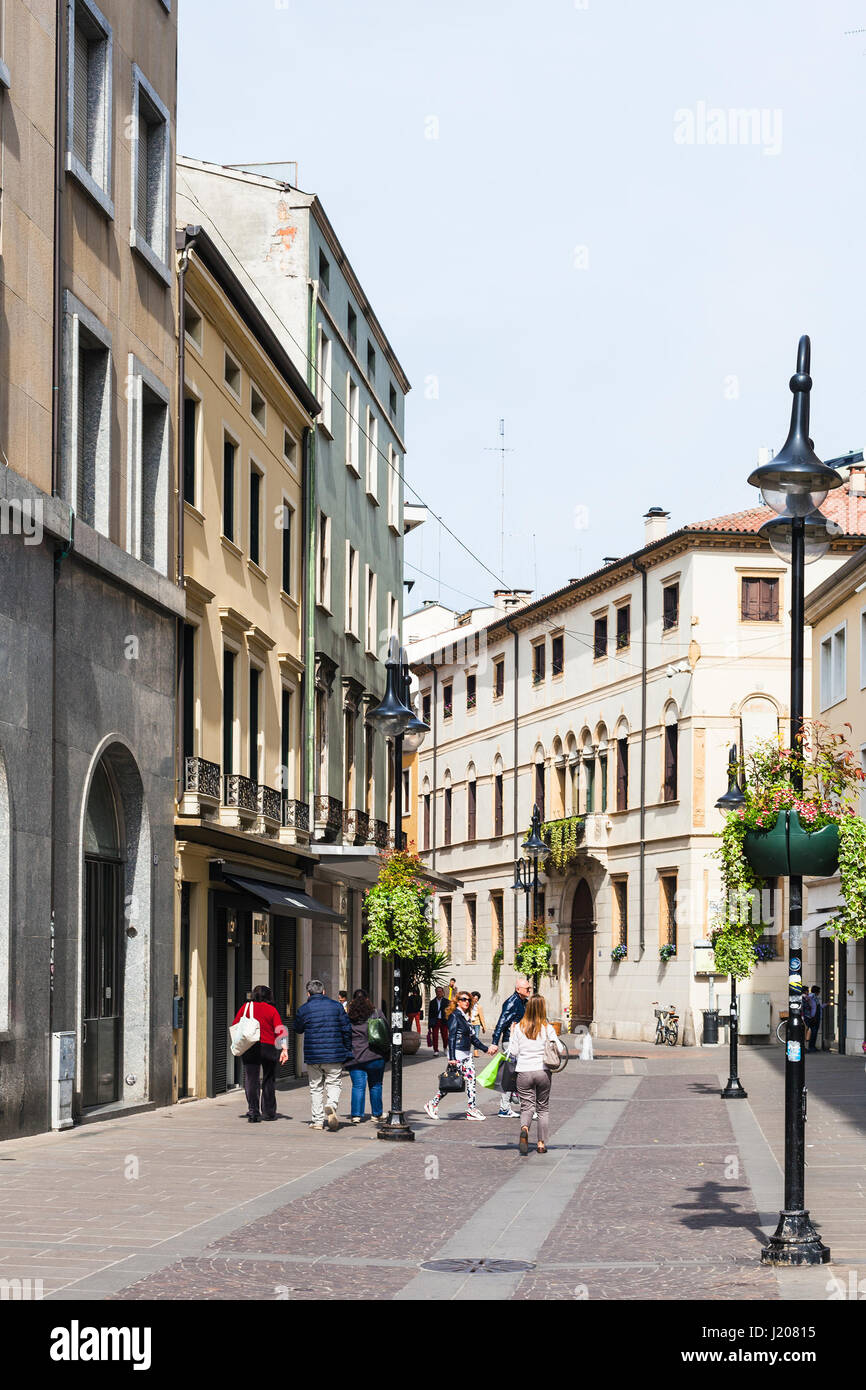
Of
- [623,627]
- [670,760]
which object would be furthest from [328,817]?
[623,627]

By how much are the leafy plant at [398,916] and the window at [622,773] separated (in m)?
33.8

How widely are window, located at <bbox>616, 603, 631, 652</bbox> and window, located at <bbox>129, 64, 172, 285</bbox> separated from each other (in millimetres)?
32780

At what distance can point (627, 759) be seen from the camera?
55.6 m

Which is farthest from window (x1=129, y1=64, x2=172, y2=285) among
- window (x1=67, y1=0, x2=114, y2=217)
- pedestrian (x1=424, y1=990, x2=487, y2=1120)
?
pedestrian (x1=424, y1=990, x2=487, y2=1120)

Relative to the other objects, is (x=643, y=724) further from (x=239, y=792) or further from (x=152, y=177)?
(x=152, y=177)

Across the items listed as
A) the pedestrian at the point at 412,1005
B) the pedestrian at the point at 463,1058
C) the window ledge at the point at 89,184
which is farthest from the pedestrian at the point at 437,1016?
the window ledge at the point at 89,184

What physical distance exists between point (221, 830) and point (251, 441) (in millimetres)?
7820

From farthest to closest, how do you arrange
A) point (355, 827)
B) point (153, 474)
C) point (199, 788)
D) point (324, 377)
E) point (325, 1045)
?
point (355, 827)
point (324, 377)
point (199, 788)
point (153, 474)
point (325, 1045)

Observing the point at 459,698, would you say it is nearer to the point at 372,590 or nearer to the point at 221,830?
the point at 372,590

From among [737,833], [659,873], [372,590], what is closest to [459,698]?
[659,873]

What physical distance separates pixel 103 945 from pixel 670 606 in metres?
33.4

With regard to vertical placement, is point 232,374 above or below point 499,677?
above

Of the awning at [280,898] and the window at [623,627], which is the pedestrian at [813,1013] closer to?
the awning at [280,898]

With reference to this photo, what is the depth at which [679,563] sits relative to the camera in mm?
51906
